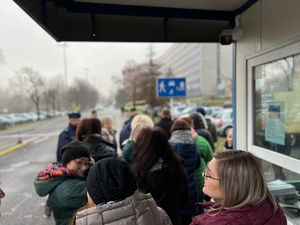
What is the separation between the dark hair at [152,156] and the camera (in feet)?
7.52

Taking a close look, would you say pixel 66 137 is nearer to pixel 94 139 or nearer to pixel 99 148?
pixel 94 139

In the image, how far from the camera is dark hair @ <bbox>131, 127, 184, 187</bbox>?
2291 millimetres

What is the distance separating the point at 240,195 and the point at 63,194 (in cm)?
141

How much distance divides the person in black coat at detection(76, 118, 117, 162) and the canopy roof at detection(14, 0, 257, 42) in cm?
135

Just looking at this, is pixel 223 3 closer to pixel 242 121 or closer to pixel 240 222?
pixel 242 121

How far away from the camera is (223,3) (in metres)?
3.23

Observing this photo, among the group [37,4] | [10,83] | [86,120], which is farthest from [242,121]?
[10,83]

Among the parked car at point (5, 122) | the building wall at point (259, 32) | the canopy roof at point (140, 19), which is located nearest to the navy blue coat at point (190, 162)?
the building wall at point (259, 32)

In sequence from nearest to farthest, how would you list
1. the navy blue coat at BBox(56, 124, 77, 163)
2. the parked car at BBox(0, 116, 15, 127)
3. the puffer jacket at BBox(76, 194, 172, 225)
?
the puffer jacket at BBox(76, 194, 172, 225), the navy blue coat at BBox(56, 124, 77, 163), the parked car at BBox(0, 116, 15, 127)

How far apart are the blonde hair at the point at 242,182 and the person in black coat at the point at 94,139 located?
2.07 meters

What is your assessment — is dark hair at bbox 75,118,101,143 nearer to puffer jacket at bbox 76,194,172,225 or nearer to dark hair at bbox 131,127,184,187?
dark hair at bbox 131,127,184,187

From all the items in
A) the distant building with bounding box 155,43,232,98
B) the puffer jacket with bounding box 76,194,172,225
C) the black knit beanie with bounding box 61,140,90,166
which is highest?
the distant building with bounding box 155,43,232,98

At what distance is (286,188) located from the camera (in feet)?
9.56

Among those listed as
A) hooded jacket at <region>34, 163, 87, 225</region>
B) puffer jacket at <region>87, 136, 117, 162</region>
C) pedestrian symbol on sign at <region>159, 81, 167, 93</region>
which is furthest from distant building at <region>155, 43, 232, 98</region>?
hooded jacket at <region>34, 163, 87, 225</region>
